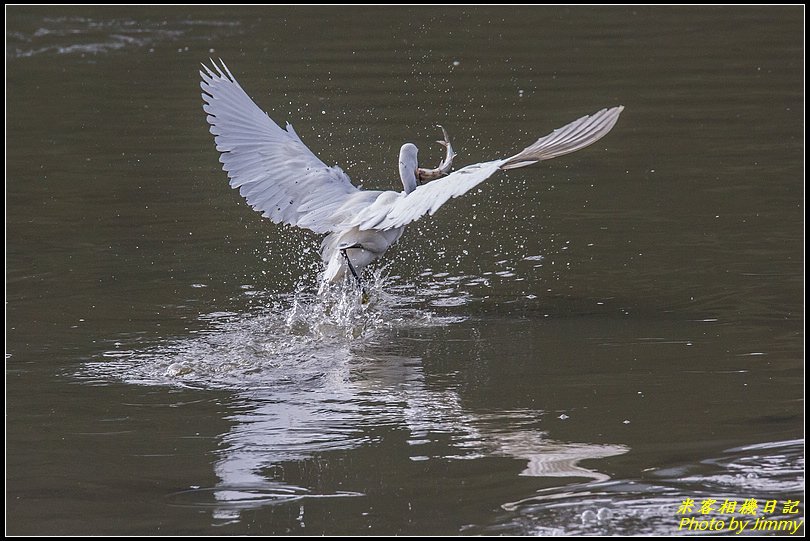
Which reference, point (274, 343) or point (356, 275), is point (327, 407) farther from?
point (356, 275)

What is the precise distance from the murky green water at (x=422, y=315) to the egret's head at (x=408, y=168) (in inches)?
27.9

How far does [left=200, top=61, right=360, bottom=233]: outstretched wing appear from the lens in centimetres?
752

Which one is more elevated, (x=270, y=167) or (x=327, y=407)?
(x=270, y=167)

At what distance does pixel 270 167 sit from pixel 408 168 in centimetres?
86

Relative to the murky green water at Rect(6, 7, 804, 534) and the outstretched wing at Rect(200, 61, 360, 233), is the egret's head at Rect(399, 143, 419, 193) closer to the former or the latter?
the outstretched wing at Rect(200, 61, 360, 233)

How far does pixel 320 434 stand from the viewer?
5512 millimetres

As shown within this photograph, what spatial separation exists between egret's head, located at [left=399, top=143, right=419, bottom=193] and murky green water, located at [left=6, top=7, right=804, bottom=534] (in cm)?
71

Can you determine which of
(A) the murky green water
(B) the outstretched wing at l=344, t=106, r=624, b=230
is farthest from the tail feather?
(A) the murky green water

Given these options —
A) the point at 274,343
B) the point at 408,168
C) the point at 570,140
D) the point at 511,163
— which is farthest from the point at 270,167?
the point at 570,140

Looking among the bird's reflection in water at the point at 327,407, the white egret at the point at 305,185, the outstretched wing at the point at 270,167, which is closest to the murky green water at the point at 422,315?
the bird's reflection in water at the point at 327,407

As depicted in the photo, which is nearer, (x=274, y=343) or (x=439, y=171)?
(x=274, y=343)

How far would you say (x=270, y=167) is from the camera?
25.2ft

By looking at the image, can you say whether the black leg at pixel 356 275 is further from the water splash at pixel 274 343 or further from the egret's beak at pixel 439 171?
the egret's beak at pixel 439 171

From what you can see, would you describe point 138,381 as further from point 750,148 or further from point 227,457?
point 750,148
